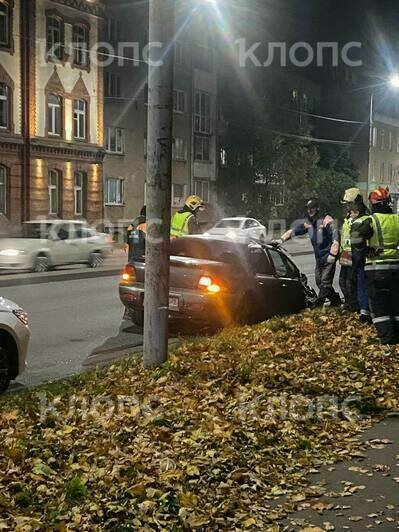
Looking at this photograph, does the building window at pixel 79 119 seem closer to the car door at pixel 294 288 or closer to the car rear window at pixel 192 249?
the car door at pixel 294 288

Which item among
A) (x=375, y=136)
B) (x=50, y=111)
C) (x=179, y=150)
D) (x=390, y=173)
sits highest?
(x=375, y=136)

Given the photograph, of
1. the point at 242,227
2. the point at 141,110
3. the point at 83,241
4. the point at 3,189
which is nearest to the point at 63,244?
the point at 83,241

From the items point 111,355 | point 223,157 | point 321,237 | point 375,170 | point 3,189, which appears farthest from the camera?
point 375,170

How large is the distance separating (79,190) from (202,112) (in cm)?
1283

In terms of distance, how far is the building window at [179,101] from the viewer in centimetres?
4478

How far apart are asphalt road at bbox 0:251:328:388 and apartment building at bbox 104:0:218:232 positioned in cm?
2245

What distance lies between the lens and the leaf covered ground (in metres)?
4.29

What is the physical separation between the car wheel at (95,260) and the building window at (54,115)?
12.0m

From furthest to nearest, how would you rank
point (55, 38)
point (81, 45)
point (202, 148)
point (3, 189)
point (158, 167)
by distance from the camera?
point (202, 148) < point (81, 45) < point (55, 38) < point (3, 189) < point (158, 167)

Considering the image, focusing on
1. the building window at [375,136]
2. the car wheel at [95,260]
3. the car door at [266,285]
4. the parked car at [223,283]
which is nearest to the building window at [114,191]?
the car wheel at [95,260]

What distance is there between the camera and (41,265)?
2220 cm

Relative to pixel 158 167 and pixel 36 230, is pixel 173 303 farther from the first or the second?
pixel 36 230

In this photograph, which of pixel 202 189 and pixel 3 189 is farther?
pixel 202 189

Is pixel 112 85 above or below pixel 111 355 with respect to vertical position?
above
